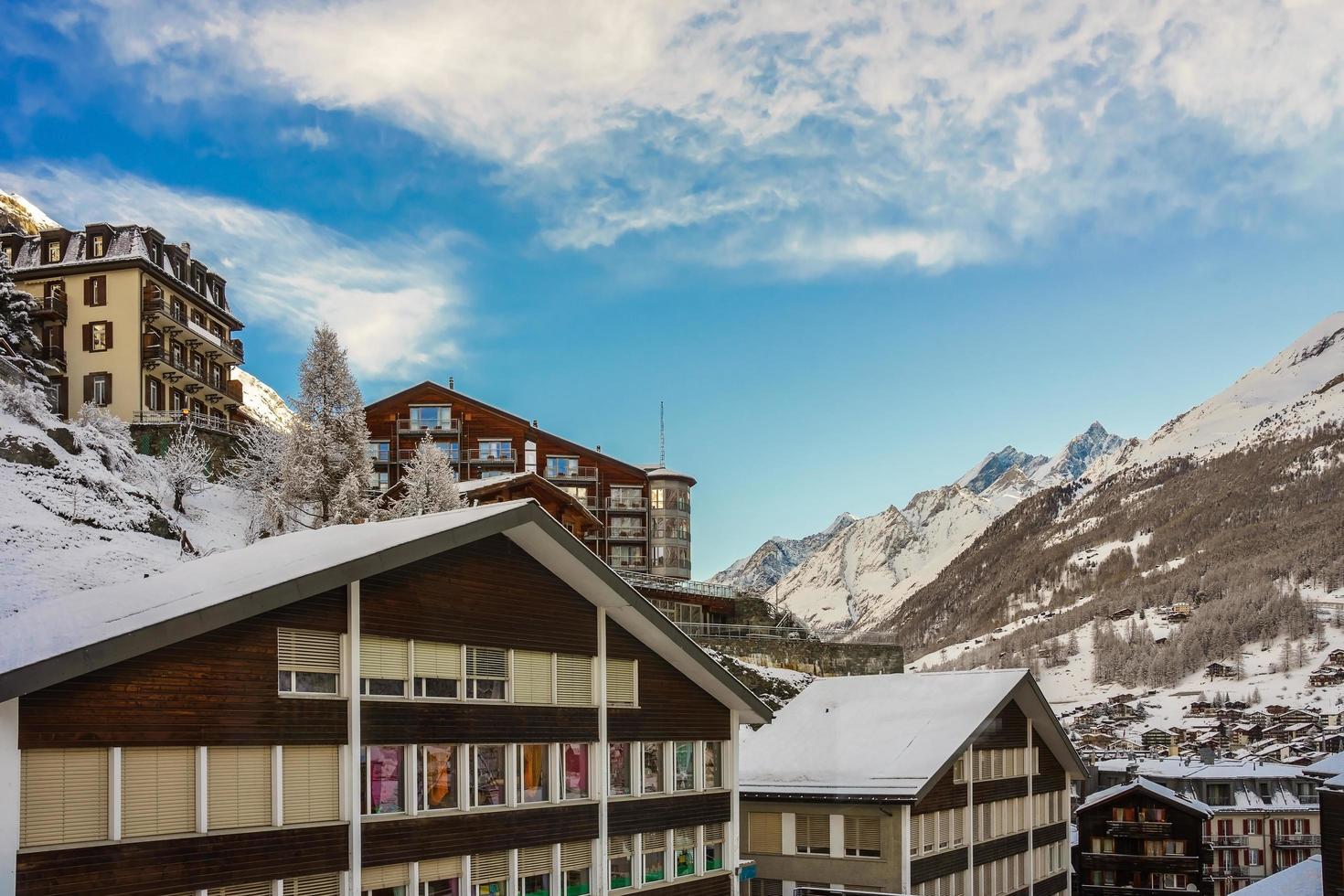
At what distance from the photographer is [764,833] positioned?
Result: 135 ft

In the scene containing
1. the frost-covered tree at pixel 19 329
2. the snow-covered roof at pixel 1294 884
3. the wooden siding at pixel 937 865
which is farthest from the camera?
the frost-covered tree at pixel 19 329

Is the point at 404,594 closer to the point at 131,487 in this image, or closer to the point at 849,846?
the point at 849,846

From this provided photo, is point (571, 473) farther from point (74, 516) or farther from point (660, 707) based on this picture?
point (660, 707)

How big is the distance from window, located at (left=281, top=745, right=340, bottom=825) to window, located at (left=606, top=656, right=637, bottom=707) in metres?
8.16

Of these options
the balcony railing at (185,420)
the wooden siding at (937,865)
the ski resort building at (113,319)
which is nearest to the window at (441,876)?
the wooden siding at (937,865)

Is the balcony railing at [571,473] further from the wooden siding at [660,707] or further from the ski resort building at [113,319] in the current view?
the wooden siding at [660,707]

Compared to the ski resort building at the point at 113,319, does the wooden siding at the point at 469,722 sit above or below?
below

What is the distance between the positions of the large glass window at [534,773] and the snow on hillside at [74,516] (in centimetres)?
2474

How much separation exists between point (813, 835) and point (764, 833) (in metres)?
1.67

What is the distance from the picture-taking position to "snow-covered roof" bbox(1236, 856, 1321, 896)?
45.3m

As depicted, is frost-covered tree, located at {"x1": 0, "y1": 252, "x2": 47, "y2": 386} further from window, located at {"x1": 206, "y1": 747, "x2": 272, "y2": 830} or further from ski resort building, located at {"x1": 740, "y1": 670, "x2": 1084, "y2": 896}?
window, located at {"x1": 206, "y1": 747, "x2": 272, "y2": 830}

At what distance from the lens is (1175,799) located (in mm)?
82438

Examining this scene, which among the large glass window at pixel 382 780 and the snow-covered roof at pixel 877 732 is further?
the snow-covered roof at pixel 877 732

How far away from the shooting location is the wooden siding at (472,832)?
75.9ft
